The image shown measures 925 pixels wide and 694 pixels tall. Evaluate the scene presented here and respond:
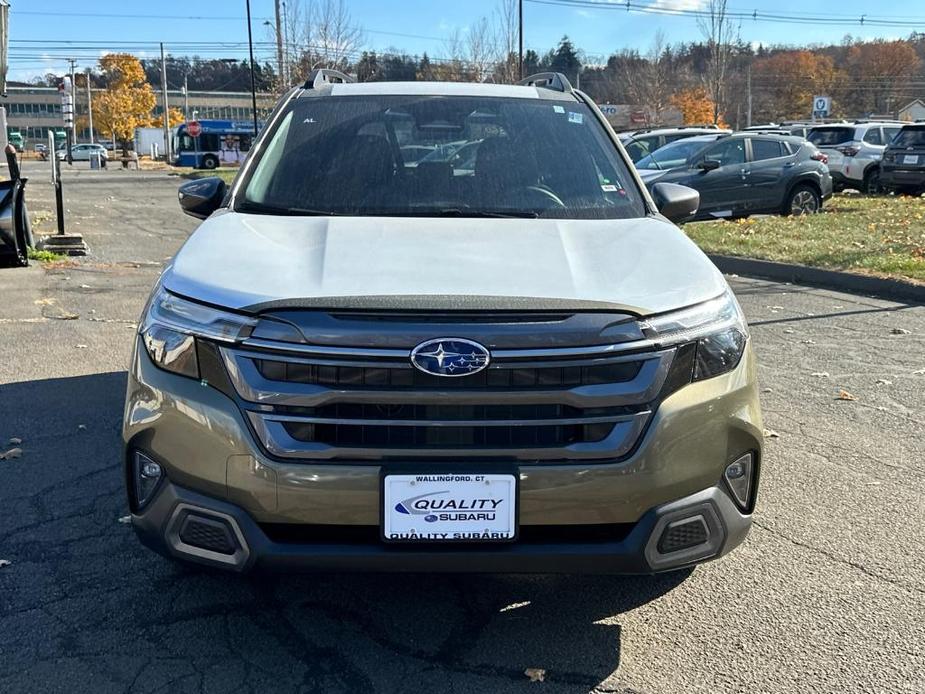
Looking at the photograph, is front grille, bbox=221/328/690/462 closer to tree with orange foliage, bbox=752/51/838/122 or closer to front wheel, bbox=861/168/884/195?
front wheel, bbox=861/168/884/195

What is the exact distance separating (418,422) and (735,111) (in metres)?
90.1

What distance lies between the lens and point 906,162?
20469mm

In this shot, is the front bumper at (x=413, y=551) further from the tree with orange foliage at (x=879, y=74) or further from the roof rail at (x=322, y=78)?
the tree with orange foliage at (x=879, y=74)

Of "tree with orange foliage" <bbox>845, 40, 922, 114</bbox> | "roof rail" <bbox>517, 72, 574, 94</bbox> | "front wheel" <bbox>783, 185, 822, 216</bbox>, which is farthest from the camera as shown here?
"tree with orange foliage" <bbox>845, 40, 922, 114</bbox>

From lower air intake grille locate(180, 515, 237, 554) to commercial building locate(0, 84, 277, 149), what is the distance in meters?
119

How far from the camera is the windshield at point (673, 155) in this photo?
16.6 metres

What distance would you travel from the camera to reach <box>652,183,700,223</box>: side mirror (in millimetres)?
4211

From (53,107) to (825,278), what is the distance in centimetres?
13952

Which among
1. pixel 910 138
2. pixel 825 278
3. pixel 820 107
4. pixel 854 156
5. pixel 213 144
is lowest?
pixel 825 278

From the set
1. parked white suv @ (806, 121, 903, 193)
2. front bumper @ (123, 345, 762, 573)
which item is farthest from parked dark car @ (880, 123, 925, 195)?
front bumper @ (123, 345, 762, 573)

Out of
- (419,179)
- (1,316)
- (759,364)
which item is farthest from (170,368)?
(1,316)

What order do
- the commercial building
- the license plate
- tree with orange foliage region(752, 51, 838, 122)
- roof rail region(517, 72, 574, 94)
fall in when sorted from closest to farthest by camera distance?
the license plate → roof rail region(517, 72, 574, 94) → tree with orange foliage region(752, 51, 838, 122) → the commercial building

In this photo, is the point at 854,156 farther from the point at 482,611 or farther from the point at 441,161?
the point at 482,611

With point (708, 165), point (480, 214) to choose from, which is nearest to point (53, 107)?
point (708, 165)
